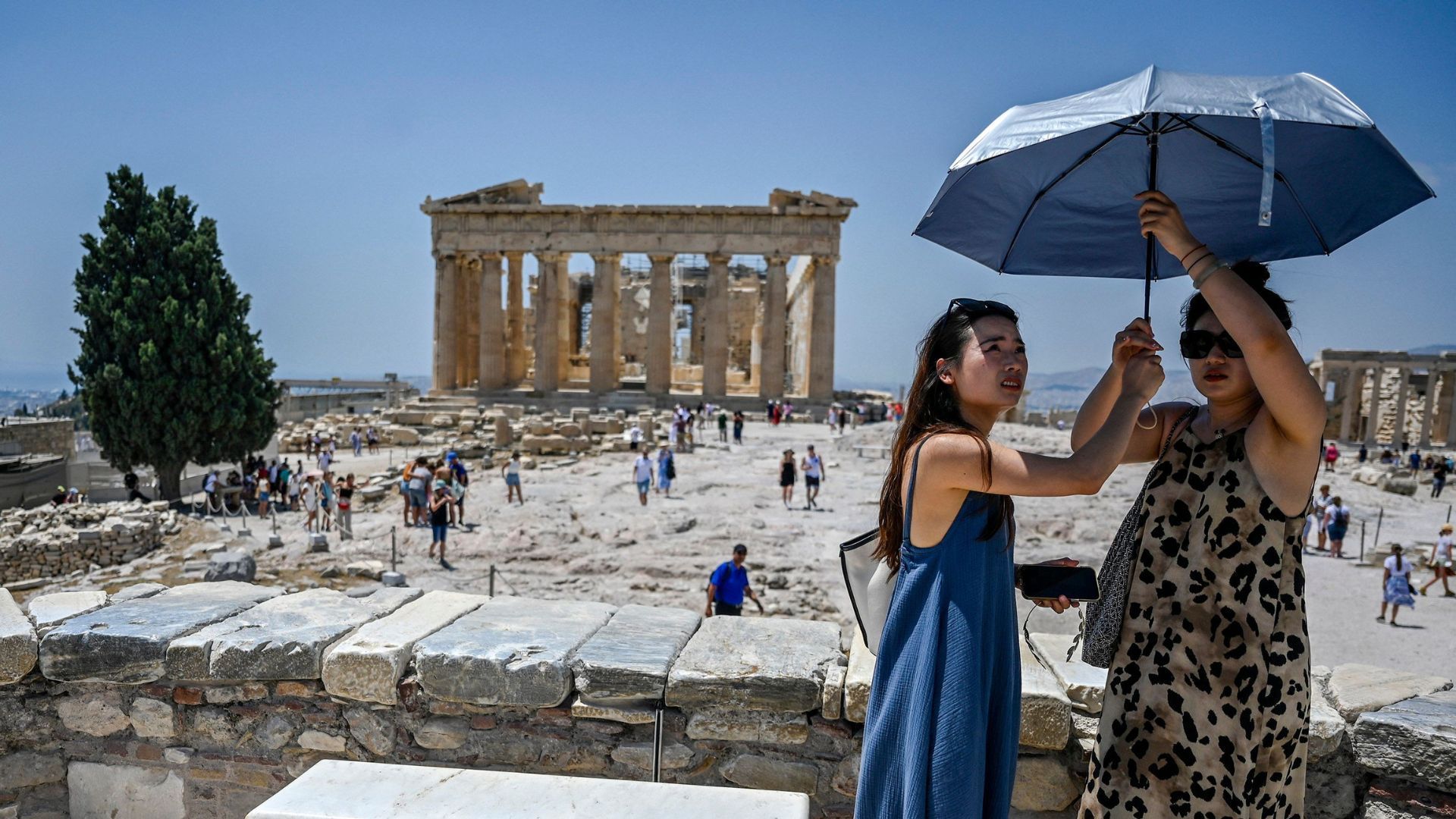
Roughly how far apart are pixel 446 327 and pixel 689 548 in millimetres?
31103

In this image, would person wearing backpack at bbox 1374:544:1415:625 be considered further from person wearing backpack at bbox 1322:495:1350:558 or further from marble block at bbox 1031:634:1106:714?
marble block at bbox 1031:634:1106:714

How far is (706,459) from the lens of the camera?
904 inches

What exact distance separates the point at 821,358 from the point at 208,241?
892 inches

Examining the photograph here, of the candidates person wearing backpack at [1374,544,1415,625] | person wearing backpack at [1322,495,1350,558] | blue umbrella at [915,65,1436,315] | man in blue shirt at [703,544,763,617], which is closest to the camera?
blue umbrella at [915,65,1436,315]

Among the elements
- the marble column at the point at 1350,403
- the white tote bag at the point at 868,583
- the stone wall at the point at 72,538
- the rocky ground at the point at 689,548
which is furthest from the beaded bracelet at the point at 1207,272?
the marble column at the point at 1350,403

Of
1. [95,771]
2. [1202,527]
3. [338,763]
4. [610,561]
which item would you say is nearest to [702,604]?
[610,561]

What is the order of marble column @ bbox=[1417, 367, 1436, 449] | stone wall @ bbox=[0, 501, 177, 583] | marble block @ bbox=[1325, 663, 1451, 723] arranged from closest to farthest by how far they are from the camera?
1. marble block @ bbox=[1325, 663, 1451, 723]
2. stone wall @ bbox=[0, 501, 177, 583]
3. marble column @ bbox=[1417, 367, 1436, 449]

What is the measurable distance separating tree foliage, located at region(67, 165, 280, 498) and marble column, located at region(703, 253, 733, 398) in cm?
1800

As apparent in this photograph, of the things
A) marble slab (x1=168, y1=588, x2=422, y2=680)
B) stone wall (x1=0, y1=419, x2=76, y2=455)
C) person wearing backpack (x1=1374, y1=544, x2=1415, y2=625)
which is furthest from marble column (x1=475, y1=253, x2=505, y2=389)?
marble slab (x1=168, y1=588, x2=422, y2=680)

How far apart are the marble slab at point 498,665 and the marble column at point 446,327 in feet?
127

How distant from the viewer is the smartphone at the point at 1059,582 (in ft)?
7.18

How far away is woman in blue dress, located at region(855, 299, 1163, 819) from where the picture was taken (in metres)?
2.04

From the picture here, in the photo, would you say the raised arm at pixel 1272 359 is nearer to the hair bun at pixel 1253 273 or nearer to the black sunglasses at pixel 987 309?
the hair bun at pixel 1253 273

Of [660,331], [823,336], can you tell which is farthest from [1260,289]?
[660,331]
